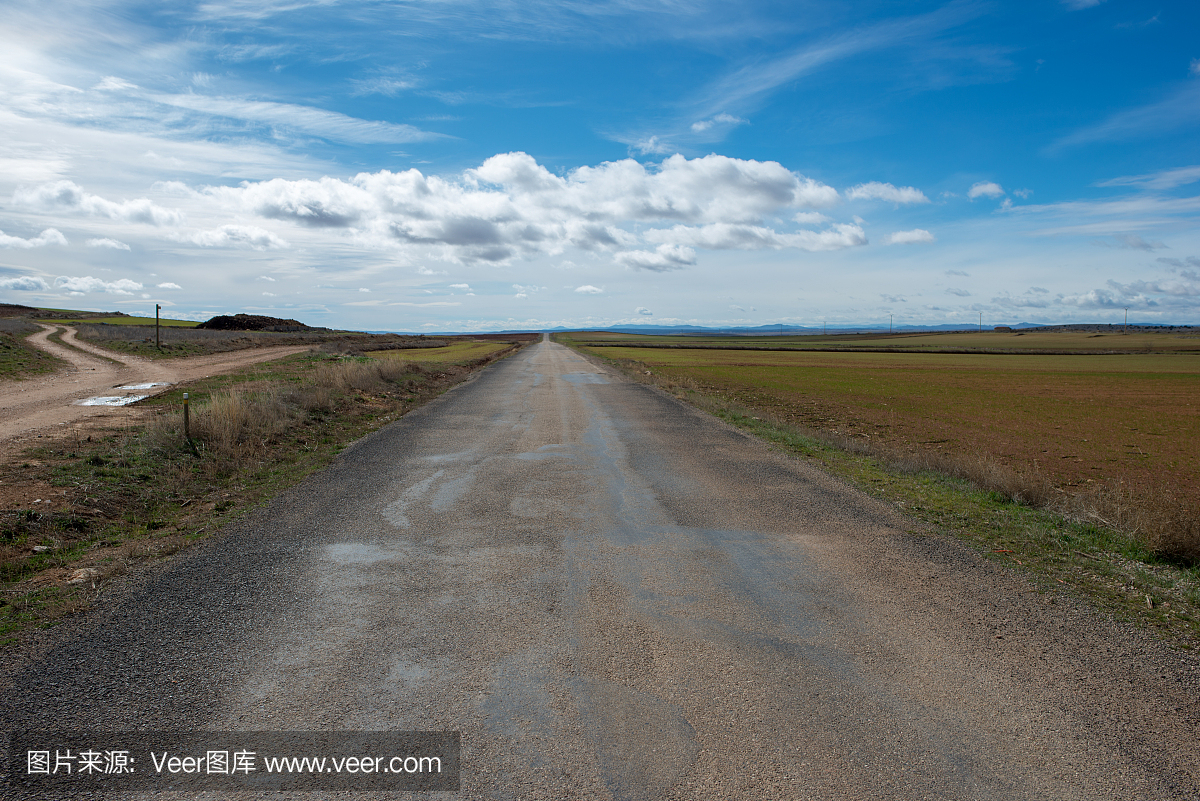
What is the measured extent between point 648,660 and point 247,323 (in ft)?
433

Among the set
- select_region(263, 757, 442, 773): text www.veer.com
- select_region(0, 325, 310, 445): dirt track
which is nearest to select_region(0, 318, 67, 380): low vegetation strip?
select_region(0, 325, 310, 445): dirt track

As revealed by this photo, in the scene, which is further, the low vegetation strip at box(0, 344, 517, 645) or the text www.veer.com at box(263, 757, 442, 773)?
the low vegetation strip at box(0, 344, 517, 645)

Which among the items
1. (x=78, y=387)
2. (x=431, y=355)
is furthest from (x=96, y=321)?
(x=78, y=387)

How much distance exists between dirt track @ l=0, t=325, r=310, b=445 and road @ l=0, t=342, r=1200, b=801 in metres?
9.33

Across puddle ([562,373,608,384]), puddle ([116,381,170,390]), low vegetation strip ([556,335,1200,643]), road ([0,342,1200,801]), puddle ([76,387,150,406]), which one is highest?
puddle ([562,373,608,384])

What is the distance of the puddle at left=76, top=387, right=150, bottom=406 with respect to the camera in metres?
15.8

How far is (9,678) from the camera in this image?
3.85 metres

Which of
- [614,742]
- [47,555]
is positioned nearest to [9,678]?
[47,555]

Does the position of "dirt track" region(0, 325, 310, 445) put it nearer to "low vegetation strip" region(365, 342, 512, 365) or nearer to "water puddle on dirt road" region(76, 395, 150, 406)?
"water puddle on dirt road" region(76, 395, 150, 406)

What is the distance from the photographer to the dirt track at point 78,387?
1295cm

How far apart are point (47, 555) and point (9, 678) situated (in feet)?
10.3

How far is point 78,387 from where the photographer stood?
19391mm

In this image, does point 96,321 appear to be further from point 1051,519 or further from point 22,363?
point 1051,519

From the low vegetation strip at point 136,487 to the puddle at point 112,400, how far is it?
2.07ft
